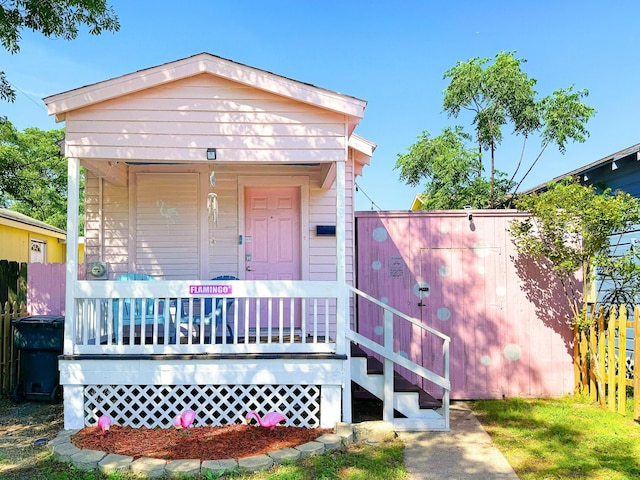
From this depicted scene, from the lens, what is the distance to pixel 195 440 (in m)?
4.11

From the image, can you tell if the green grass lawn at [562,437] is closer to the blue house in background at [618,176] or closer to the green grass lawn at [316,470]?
the green grass lawn at [316,470]

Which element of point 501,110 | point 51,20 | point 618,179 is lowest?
point 618,179

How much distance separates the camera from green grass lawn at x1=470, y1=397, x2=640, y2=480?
373 cm

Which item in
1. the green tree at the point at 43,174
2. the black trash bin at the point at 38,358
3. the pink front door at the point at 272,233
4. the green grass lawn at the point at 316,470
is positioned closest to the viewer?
the green grass lawn at the point at 316,470

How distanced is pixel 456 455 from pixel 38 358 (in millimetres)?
4720

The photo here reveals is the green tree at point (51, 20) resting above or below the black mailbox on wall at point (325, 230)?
above

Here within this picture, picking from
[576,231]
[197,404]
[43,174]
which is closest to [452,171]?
A: [576,231]

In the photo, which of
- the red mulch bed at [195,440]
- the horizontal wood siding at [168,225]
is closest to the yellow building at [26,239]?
the horizontal wood siding at [168,225]

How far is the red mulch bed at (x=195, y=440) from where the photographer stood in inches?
151

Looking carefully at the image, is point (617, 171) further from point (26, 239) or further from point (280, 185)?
point (26, 239)

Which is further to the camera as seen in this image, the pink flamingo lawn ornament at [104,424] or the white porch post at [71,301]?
the white porch post at [71,301]

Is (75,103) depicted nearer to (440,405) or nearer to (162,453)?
(162,453)

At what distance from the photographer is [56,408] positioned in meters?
5.27

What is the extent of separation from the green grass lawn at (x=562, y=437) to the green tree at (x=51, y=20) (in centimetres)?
644
